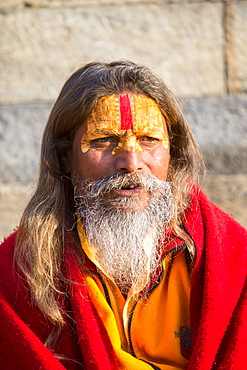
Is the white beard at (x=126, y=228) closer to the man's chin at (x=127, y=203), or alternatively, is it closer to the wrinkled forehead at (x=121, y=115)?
the man's chin at (x=127, y=203)

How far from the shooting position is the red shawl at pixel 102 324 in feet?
7.72

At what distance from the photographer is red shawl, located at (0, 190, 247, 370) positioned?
2.35 meters

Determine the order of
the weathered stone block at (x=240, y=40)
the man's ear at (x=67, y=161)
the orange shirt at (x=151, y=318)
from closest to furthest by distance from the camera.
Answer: the orange shirt at (x=151, y=318), the man's ear at (x=67, y=161), the weathered stone block at (x=240, y=40)

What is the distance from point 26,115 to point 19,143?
21 cm

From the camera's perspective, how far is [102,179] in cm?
260

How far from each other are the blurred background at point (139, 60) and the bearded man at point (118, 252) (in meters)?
1.21

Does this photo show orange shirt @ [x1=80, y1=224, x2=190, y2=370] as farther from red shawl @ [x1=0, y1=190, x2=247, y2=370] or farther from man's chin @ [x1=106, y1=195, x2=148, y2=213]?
man's chin @ [x1=106, y1=195, x2=148, y2=213]

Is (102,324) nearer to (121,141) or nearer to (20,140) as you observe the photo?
(121,141)

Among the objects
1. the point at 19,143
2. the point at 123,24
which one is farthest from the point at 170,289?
the point at 123,24

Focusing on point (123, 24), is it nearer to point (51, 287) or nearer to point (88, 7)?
point (88, 7)

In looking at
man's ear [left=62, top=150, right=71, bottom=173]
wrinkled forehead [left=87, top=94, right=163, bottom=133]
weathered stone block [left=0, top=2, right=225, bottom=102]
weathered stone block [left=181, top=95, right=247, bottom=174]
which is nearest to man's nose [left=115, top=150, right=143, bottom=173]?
wrinkled forehead [left=87, top=94, right=163, bottom=133]

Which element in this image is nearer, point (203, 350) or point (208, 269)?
point (203, 350)

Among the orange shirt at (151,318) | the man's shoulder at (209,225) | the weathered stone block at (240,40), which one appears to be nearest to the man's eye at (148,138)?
the man's shoulder at (209,225)

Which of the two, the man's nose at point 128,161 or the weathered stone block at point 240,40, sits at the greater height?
the weathered stone block at point 240,40
